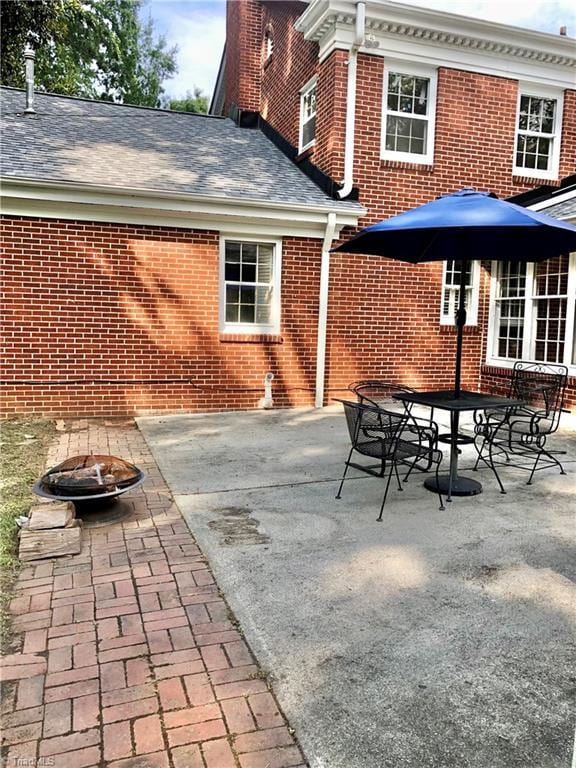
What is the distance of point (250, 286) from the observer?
8.93 meters

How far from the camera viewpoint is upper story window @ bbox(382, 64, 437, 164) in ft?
30.9

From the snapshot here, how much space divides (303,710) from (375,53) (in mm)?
9500

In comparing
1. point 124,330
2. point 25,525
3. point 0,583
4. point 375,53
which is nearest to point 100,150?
point 124,330

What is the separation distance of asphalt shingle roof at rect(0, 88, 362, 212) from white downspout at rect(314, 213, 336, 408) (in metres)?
0.52

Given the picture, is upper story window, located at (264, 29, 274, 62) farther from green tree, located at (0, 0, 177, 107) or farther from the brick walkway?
the brick walkway

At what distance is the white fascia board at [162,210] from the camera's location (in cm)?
750

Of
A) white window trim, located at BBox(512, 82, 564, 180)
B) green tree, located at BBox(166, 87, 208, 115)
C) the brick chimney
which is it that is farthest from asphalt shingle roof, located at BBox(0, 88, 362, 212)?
green tree, located at BBox(166, 87, 208, 115)

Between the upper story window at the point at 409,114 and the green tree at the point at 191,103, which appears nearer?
the upper story window at the point at 409,114

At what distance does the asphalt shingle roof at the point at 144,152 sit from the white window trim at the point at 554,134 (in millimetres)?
3492

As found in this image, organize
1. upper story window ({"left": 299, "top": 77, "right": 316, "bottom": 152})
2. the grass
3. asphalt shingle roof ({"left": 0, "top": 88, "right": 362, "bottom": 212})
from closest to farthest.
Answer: the grass, asphalt shingle roof ({"left": 0, "top": 88, "right": 362, "bottom": 212}), upper story window ({"left": 299, "top": 77, "right": 316, "bottom": 152})

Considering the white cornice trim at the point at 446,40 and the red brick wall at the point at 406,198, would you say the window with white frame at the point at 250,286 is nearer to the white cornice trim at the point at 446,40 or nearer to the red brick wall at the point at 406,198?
the red brick wall at the point at 406,198

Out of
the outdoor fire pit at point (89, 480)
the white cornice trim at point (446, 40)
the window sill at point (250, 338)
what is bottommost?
the outdoor fire pit at point (89, 480)

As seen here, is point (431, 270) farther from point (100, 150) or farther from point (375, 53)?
point (100, 150)

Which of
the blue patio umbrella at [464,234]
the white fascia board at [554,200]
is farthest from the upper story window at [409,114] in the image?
the blue patio umbrella at [464,234]
